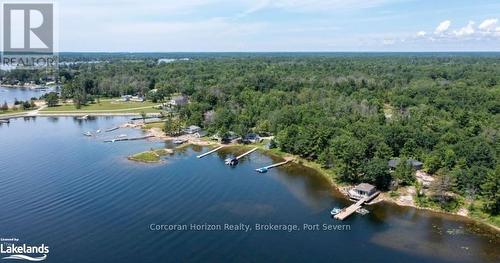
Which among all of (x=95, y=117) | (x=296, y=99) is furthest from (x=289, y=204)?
(x=95, y=117)

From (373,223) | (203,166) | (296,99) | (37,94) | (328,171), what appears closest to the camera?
(373,223)

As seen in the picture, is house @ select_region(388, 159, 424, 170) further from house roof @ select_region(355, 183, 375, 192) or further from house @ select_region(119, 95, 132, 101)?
house @ select_region(119, 95, 132, 101)

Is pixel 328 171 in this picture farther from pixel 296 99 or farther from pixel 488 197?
pixel 296 99

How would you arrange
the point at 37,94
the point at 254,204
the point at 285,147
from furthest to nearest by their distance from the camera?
the point at 37,94 → the point at 285,147 → the point at 254,204

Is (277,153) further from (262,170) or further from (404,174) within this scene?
(404,174)

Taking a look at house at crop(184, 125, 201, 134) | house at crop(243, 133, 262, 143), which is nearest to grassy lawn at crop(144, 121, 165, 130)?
house at crop(184, 125, 201, 134)

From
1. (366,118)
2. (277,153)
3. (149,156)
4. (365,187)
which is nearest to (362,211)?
(365,187)

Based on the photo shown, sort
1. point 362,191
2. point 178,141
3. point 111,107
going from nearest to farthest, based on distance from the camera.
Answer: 1. point 362,191
2. point 178,141
3. point 111,107
